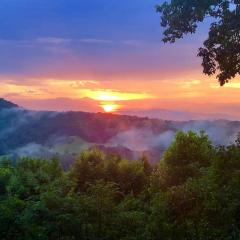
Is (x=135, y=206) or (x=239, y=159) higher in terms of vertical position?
(x=239, y=159)

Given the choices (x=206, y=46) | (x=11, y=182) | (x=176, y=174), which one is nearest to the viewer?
(x=206, y=46)

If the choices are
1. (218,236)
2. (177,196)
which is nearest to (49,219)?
(177,196)

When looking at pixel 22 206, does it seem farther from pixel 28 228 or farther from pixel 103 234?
pixel 103 234

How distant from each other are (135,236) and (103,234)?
175cm

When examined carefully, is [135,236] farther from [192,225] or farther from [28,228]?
[28,228]

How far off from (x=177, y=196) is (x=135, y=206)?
1653 centimetres

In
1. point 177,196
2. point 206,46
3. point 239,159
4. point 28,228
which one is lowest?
point 28,228

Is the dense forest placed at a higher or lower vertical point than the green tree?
lower

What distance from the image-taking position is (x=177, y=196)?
23984mm

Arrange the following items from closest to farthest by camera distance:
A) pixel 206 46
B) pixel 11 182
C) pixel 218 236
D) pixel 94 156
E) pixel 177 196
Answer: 1. pixel 218 236
2. pixel 177 196
3. pixel 206 46
4. pixel 11 182
5. pixel 94 156

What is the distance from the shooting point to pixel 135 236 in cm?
2492

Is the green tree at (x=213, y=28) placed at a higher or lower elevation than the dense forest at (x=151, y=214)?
higher

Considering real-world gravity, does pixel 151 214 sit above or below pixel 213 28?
below

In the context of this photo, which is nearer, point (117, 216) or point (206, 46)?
point (117, 216)
